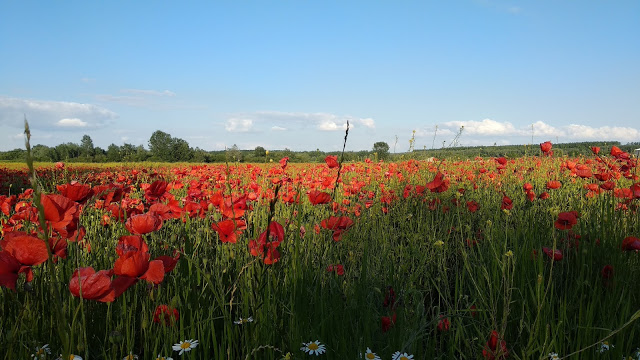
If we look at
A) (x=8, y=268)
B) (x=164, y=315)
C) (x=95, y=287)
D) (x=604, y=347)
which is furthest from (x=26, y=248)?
(x=604, y=347)

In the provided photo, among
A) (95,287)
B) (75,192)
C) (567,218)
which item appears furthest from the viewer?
(567,218)

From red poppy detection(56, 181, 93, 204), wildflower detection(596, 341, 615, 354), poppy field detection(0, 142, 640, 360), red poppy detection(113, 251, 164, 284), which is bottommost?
wildflower detection(596, 341, 615, 354)

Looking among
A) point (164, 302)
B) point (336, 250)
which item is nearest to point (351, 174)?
point (336, 250)

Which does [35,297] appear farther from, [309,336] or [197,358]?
[309,336]

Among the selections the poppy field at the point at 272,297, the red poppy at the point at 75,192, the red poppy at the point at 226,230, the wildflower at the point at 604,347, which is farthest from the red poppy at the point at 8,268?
the wildflower at the point at 604,347

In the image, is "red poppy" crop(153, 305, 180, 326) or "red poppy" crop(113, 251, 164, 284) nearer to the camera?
"red poppy" crop(113, 251, 164, 284)

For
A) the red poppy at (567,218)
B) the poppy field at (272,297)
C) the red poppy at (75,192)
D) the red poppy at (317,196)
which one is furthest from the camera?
the red poppy at (567,218)

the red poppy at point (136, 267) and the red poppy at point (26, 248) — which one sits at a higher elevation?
the red poppy at point (26, 248)

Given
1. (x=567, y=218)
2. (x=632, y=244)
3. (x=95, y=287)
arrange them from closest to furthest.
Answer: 1. (x=95, y=287)
2. (x=632, y=244)
3. (x=567, y=218)

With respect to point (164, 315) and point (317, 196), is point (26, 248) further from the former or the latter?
point (317, 196)

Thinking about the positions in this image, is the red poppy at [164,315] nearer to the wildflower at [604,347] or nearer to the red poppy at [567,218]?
the wildflower at [604,347]

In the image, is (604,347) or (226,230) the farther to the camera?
(226,230)

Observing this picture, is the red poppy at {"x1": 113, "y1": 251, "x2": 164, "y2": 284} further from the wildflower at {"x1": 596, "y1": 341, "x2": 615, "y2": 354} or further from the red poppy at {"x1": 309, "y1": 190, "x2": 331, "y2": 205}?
the wildflower at {"x1": 596, "y1": 341, "x2": 615, "y2": 354}

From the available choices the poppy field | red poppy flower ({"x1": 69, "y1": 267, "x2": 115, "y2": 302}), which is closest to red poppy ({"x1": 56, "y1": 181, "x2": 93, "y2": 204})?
the poppy field
